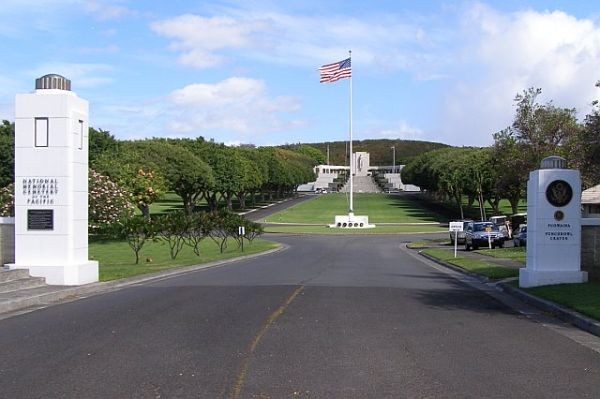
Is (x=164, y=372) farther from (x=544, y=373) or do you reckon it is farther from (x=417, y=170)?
(x=417, y=170)

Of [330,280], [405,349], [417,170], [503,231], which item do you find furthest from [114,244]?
[417,170]

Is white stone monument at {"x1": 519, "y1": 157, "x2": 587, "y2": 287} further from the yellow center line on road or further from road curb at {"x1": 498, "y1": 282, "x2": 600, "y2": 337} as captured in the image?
the yellow center line on road

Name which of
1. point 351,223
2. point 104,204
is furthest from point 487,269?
point 351,223

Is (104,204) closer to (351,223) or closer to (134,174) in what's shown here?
(134,174)

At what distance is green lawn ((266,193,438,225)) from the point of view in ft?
287

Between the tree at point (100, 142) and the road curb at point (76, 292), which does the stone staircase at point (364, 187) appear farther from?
the road curb at point (76, 292)

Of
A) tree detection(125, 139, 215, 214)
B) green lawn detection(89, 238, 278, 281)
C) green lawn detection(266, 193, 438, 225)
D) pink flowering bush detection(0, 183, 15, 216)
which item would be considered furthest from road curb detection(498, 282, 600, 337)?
green lawn detection(266, 193, 438, 225)

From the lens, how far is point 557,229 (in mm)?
17188

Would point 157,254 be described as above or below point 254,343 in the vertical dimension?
below

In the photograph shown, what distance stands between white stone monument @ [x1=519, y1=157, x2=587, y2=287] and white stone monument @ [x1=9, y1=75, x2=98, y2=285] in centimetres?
1109

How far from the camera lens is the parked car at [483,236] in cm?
4212

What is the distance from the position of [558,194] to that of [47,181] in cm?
1211

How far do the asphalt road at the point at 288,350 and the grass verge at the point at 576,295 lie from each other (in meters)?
1.03

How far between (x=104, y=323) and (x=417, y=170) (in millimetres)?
114387
